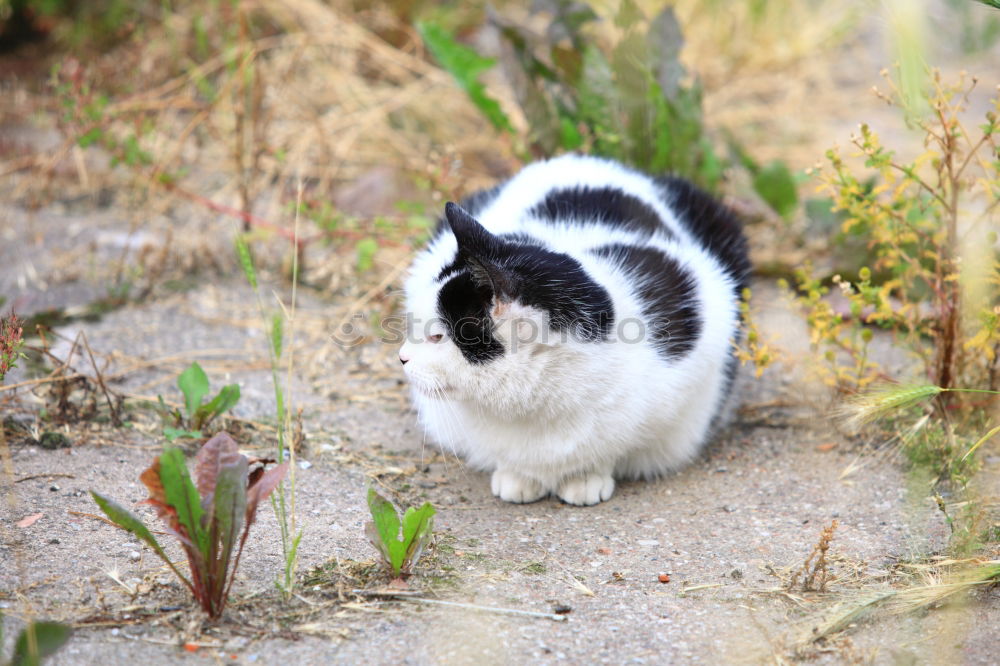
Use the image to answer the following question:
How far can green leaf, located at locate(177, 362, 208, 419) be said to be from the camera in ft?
8.96

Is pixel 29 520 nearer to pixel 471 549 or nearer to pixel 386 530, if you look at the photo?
pixel 386 530

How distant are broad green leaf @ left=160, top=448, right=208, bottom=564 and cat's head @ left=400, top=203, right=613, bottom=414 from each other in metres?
0.71

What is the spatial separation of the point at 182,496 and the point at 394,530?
47 cm

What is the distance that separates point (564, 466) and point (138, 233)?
270 cm

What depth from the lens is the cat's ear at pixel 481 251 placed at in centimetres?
226

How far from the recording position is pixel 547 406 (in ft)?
8.16

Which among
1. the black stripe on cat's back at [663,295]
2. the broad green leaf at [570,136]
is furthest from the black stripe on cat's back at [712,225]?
the broad green leaf at [570,136]

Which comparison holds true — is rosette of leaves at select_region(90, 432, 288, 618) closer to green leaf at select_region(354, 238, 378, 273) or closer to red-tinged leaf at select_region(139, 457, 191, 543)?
red-tinged leaf at select_region(139, 457, 191, 543)

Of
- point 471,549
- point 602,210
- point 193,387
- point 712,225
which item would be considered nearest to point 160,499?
point 471,549

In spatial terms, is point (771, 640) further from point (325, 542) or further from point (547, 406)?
point (325, 542)

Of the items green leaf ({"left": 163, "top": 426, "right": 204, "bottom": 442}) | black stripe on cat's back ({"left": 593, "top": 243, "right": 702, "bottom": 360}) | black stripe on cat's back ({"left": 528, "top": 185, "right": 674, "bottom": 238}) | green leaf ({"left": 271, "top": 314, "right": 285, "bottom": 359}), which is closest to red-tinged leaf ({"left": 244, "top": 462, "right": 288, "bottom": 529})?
green leaf ({"left": 271, "top": 314, "right": 285, "bottom": 359})

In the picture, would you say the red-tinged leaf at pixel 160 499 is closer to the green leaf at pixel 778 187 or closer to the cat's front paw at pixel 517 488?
the cat's front paw at pixel 517 488

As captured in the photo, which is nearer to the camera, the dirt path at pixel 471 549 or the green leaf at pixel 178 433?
the dirt path at pixel 471 549

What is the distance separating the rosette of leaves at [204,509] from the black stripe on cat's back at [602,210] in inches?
52.2
